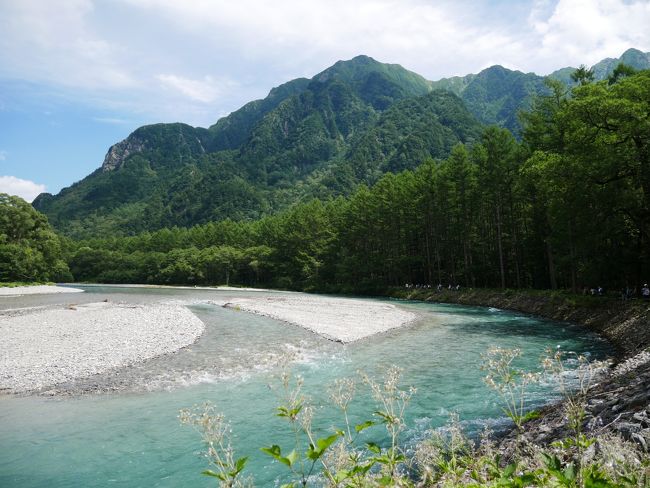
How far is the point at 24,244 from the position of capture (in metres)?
97.2

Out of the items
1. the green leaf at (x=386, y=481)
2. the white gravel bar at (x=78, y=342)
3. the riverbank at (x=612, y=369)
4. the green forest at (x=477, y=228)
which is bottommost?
the white gravel bar at (x=78, y=342)

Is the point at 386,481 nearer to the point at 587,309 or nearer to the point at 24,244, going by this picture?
the point at 587,309

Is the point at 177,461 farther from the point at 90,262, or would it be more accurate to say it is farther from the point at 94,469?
the point at 90,262

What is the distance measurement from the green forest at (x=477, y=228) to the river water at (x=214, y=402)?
9.92 metres

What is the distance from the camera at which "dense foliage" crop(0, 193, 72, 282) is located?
90.0 meters

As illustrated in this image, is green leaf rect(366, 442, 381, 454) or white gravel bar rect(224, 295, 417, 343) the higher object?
green leaf rect(366, 442, 381, 454)

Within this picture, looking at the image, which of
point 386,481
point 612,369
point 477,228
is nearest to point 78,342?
point 386,481

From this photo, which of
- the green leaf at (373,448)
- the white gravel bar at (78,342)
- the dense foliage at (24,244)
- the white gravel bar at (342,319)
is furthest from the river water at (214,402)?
the dense foliage at (24,244)

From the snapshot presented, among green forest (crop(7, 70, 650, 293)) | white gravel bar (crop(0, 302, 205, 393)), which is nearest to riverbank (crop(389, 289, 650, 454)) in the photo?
green forest (crop(7, 70, 650, 293))

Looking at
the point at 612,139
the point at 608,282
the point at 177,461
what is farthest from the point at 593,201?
the point at 177,461

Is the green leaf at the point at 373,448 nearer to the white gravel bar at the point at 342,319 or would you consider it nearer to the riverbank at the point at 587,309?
the riverbank at the point at 587,309

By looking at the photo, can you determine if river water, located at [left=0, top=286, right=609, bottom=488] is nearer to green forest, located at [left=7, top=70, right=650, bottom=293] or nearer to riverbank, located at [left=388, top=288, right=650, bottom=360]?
riverbank, located at [left=388, top=288, right=650, bottom=360]

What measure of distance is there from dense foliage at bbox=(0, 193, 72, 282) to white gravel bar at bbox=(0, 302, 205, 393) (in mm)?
64623

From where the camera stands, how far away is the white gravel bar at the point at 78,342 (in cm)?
1894
